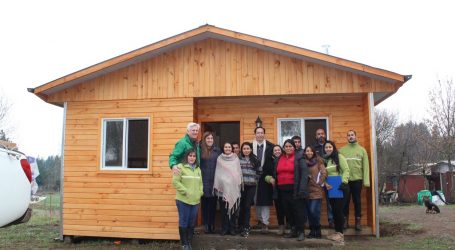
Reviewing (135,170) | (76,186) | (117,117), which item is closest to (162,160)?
(135,170)

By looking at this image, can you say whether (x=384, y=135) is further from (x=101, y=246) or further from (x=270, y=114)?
(x=101, y=246)

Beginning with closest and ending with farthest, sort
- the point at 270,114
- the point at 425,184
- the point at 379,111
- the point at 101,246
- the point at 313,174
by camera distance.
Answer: the point at 313,174
the point at 101,246
the point at 270,114
the point at 425,184
the point at 379,111

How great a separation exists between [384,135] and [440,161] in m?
4.85

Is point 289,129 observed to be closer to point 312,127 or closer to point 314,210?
point 312,127

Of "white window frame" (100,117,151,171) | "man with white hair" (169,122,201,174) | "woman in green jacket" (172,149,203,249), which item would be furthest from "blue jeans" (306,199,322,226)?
"white window frame" (100,117,151,171)

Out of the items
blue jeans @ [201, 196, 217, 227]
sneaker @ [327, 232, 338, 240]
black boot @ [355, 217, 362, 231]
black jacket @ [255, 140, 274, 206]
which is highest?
black jacket @ [255, 140, 274, 206]

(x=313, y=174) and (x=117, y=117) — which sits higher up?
(x=117, y=117)

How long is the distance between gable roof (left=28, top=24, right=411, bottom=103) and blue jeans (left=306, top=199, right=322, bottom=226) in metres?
2.55

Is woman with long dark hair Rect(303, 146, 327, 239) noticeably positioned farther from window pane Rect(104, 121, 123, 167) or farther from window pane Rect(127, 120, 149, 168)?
window pane Rect(104, 121, 123, 167)

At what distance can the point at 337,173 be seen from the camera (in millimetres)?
7613

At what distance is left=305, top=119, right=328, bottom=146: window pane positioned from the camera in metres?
8.76

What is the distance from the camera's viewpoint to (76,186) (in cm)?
888

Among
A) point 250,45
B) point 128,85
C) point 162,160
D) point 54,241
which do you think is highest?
point 250,45

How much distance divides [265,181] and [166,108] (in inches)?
99.4
